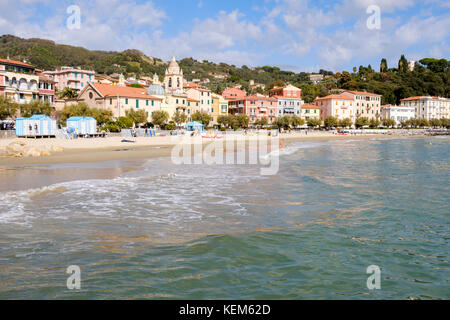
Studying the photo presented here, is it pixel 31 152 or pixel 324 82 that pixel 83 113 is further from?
pixel 324 82

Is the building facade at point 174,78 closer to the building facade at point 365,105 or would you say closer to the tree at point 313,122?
the tree at point 313,122

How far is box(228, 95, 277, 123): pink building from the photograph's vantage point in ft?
311

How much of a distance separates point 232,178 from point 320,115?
9270cm

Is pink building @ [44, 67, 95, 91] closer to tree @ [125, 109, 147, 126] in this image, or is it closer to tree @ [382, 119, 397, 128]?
tree @ [125, 109, 147, 126]

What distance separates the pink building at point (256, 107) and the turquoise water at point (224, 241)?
78820 mm

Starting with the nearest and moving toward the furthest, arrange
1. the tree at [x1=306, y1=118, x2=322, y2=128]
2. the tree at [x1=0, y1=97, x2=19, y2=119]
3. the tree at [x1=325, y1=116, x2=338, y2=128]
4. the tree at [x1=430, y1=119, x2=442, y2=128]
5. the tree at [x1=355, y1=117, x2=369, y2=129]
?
the tree at [x1=0, y1=97, x2=19, y2=119], the tree at [x1=306, y1=118, x2=322, y2=128], the tree at [x1=325, y1=116, x2=338, y2=128], the tree at [x1=355, y1=117, x2=369, y2=129], the tree at [x1=430, y1=119, x2=442, y2=128]

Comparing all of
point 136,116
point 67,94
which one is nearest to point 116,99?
point 136,116

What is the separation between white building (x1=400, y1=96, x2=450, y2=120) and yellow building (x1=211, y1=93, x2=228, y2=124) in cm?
6834

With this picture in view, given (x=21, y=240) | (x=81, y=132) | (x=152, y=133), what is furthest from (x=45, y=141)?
(x=21, y=240)

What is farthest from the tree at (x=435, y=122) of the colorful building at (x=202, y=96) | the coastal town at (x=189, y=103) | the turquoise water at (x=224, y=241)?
the turquoise water at (x=224, y=241)

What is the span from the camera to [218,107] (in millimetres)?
93000

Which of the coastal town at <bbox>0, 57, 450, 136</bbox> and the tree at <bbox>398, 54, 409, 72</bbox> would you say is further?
the tree at <bbox>398, 54, 409, 72</bbox>

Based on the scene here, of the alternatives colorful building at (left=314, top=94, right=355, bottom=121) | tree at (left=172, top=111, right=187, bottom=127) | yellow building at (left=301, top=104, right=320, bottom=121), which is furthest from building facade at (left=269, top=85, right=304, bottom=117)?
tree at (left=172, top=111, right=187, bottom=127)
